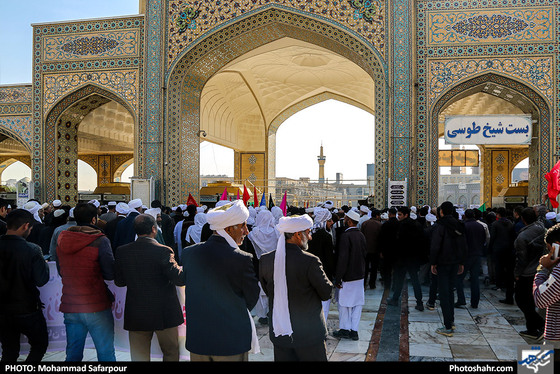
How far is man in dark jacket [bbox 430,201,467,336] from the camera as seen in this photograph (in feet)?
14.9

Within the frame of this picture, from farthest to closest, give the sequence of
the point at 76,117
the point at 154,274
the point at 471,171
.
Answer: the point at 471,171 → the point at 76,117 → the point at 154,274

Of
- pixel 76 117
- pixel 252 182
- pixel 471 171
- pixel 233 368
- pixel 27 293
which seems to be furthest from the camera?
pixel 471 171

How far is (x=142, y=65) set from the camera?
12164 mm

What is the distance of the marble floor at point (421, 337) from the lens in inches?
152

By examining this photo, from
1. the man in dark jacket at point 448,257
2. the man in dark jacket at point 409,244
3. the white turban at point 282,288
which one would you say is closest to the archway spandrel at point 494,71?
the man in dark jacket at point 409,244

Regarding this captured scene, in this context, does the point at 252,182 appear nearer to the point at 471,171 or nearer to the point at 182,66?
the point at 182,66

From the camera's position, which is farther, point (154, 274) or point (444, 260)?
point (444, 260)

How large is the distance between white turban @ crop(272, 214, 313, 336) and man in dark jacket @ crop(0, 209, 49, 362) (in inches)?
58.4

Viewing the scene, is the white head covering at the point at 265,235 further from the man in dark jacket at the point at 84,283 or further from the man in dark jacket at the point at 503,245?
the man in dark jacket at the point at 503,245

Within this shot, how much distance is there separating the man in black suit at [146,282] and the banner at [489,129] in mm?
9476

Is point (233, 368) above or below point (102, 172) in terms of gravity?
below

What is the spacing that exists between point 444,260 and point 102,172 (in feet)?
64.8

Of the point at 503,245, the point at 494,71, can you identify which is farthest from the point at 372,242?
the point at 494,71

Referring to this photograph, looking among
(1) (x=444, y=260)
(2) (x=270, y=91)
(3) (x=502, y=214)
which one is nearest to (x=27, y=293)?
(1) (x=444, y=260)
